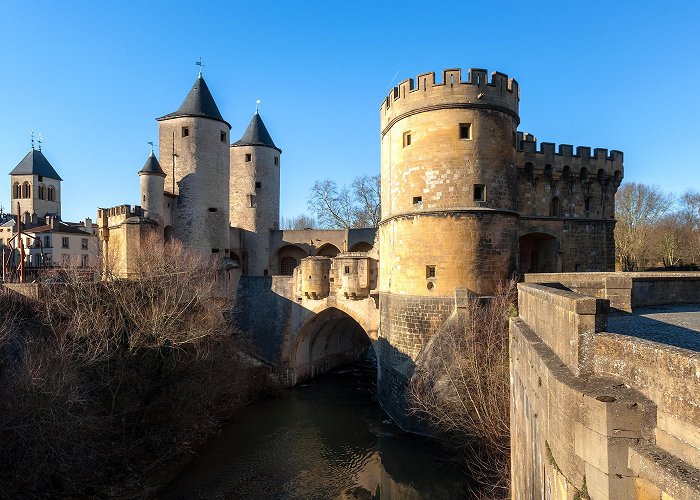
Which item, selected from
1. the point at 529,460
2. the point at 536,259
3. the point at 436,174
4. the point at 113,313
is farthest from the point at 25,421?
the point at 536,259

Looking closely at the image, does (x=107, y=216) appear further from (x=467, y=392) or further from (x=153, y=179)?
(x=467, y=392)

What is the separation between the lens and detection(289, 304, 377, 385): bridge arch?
957 inches

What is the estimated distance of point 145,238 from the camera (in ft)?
78.9

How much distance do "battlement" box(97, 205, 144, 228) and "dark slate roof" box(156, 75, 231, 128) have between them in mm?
6161

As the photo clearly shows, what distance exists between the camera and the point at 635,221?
38.8 meters

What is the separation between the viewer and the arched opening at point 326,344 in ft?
82.8

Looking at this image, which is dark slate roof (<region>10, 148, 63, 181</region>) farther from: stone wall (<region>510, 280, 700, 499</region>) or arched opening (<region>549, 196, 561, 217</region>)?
stone wall (<region>510, 280, 700, 499</region>)

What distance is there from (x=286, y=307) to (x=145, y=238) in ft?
27.6

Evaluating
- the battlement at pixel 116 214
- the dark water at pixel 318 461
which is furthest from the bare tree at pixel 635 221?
the battlement at pixel 116 214

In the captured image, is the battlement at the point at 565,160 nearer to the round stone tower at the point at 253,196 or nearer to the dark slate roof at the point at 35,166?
the round stone tower at the point at 253,196

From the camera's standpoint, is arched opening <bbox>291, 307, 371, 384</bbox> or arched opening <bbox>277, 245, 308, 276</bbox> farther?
arched opening <bbox>277, 245, 308, 276</bbox>

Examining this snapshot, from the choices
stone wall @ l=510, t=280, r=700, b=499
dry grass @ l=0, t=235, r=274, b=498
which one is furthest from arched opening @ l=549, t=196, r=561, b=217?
dry grass @ l=0, t=235, r=274, b=498

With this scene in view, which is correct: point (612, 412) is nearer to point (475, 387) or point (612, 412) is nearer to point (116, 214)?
point (475, 387)

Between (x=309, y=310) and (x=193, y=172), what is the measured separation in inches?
431
